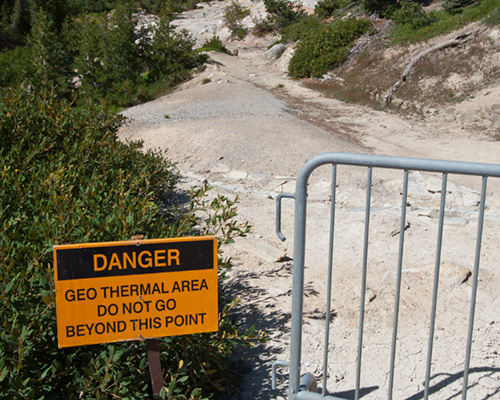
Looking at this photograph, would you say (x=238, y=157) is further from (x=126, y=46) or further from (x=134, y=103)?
(x=126, y=46)

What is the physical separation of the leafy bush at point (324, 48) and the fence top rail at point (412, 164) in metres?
16.9

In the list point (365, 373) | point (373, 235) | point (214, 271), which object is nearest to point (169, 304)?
point (214, 271)

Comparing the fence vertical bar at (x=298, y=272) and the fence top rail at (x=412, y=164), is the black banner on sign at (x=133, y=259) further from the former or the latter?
the fence top rail at (x=412, y=164)

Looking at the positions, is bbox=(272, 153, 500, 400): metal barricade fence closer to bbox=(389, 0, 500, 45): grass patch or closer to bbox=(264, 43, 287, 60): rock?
bbox=(389, 0, 500, 45): grass patch

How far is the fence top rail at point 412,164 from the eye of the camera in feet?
8.05

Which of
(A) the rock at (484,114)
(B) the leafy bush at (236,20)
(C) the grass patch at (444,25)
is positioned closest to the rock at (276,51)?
(C) the grass patch at (444,25)

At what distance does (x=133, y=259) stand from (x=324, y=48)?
60.6 feet

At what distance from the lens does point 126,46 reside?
1773 centimetres

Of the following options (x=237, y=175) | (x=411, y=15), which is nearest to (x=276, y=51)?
(x=411, y=15)

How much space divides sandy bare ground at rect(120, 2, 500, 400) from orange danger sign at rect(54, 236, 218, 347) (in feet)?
3.32

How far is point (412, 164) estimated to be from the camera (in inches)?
99.6

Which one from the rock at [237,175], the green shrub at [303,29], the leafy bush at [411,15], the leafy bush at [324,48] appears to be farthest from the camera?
the green shrub at [303,29]

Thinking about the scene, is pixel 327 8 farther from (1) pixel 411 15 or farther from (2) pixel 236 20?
(2) pixel 236 20

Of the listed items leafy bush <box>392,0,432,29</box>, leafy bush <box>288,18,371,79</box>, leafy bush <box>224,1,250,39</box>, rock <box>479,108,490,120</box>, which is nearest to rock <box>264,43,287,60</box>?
leafy bush <box>288,18,371,79</box>
